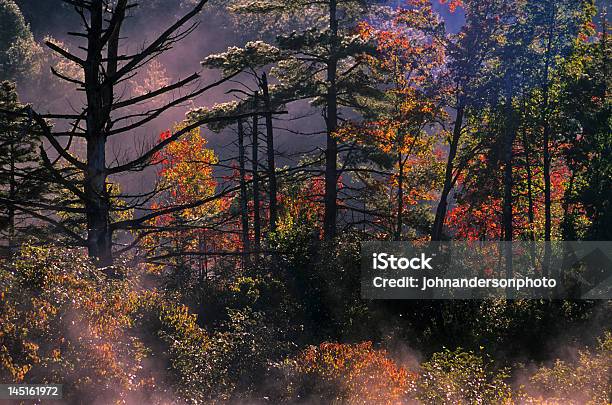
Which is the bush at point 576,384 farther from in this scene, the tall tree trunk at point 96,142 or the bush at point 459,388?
the tall tree trunk at point 96,142

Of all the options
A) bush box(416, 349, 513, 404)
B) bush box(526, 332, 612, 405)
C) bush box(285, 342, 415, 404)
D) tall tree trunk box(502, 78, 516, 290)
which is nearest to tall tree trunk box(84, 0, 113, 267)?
bush box(285, 342, 415, 404)

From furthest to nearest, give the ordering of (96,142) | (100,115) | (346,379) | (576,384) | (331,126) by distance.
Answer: (331,126), (576,384), (346,379), (96,142), (100,115)

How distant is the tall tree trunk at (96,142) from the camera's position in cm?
465

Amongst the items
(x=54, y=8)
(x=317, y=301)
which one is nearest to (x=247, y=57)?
(x=317, y=301)

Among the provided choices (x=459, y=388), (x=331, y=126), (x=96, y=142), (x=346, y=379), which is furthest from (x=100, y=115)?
(x=331, y=126)

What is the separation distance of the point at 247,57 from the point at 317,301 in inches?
471

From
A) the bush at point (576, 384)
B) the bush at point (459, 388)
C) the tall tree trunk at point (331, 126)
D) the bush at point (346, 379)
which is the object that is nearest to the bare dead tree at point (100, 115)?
the bush at point (346, 379)

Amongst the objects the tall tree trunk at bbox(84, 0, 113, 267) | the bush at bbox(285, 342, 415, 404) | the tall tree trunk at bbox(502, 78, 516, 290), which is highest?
the tall tree trunk at bbox(502, 78, 516, 290)

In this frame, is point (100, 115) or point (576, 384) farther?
point (576, 384)

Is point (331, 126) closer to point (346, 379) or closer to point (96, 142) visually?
point (346, 379)

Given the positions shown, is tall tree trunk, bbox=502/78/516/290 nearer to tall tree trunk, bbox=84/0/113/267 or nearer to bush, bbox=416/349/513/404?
bush, bbox=416/349/513/404

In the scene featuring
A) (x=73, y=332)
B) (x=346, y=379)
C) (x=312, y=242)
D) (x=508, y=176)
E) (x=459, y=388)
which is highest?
(x=508, y=176)

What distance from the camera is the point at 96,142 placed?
5.07 metres

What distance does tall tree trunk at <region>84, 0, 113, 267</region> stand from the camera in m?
4.65
